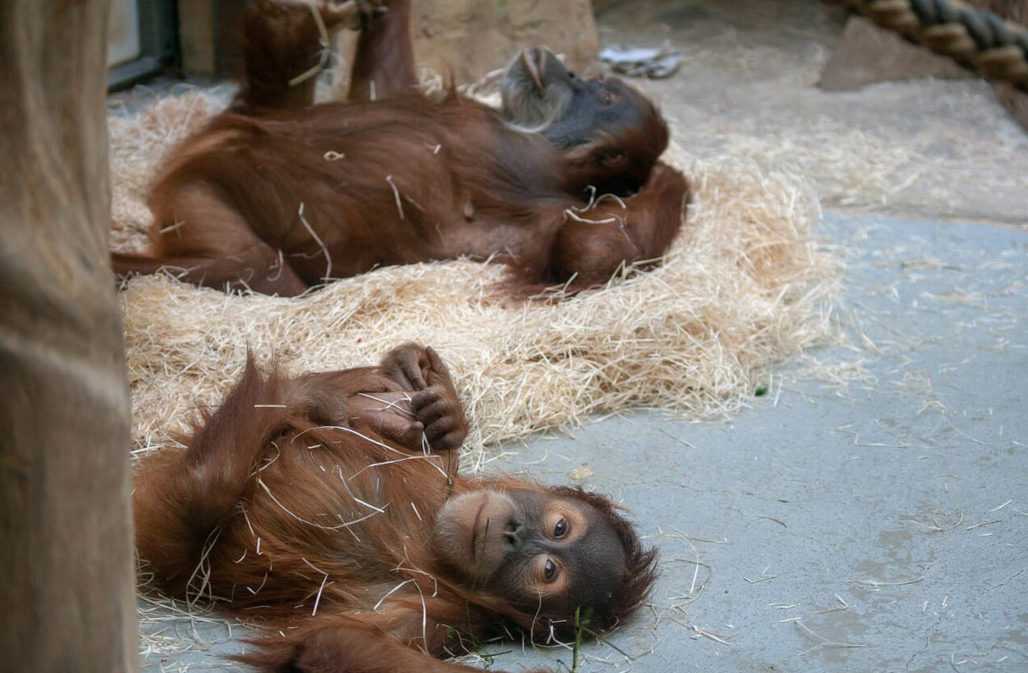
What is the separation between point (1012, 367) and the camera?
360 cm

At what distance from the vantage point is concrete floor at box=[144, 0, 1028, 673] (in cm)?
231

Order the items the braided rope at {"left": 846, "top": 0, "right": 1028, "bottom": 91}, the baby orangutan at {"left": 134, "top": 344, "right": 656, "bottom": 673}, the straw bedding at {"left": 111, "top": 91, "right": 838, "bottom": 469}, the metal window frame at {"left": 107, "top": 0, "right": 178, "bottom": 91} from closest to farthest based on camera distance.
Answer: the braided rope at {"left": 846, "top": 0, "right": 1028, "bottom": 91}, the baby orangutan at {"left": 134, "top": 344, "right": 656, "bottom": 673}, the straw bedding at {"left": 111, "top": 91, "right": 838, "bottom": 469}, the metal window frame at {"left": 107, "top": 0, "right": 178, "bottom": 91}

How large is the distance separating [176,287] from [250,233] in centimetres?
34

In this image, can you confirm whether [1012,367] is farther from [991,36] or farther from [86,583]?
[86,583]

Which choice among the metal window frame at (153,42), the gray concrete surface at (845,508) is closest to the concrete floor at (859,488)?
the gray concrete surface at (845,508)

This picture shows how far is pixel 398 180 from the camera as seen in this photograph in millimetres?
3988

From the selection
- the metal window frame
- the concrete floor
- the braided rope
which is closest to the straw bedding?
the concrete floor

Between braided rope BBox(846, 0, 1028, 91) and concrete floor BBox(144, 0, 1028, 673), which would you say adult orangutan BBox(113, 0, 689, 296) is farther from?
braided rope BBox(846, 0, 1028, 91)

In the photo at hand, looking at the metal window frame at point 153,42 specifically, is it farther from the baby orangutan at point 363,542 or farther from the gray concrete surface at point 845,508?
the baby orangutan at point 363,542

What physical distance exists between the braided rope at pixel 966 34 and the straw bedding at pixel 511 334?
1.44 meters

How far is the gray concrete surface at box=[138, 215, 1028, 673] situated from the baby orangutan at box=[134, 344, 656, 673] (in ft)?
0.29

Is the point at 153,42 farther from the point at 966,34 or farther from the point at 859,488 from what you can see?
the point at 966,34

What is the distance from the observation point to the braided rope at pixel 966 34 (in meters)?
1.97

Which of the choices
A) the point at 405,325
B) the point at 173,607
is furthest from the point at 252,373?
the point at 405,325
